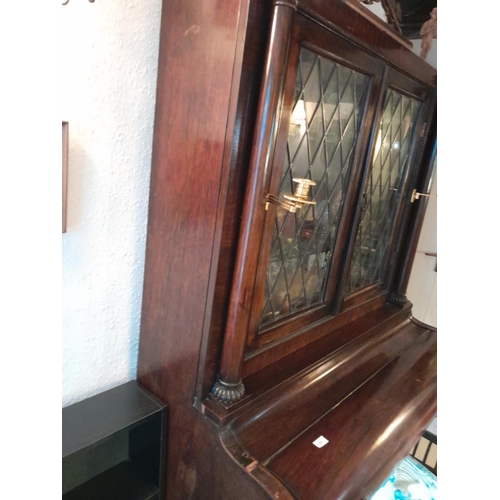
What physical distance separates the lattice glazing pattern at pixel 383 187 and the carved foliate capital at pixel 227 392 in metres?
0.52

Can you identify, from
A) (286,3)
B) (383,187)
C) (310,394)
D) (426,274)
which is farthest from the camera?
(426,274)

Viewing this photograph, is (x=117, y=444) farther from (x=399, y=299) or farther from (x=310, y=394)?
(x=399, y=299)

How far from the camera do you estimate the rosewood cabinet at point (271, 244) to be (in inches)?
26.6

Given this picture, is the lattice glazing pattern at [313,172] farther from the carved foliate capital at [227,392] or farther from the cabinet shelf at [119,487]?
the cabinet shelf at [119,487]

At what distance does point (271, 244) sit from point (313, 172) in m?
0.22

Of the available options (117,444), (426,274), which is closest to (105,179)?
(117,444)

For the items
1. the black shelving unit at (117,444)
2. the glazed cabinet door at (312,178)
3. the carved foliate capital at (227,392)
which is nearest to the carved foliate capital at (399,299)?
the glazed cabinet door at (312,178)

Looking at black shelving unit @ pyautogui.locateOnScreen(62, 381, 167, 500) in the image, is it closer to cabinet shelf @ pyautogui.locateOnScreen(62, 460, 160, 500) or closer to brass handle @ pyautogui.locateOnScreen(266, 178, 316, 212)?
cabinet shelf @ pyautogui.locateOnScreen(62, 460, 160, 500)

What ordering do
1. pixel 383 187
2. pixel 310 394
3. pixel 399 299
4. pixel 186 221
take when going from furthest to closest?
pixel 399 299 → pixel 383 187 → pixel 310 394 → pixel 186 221

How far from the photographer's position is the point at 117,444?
3.34 ft
